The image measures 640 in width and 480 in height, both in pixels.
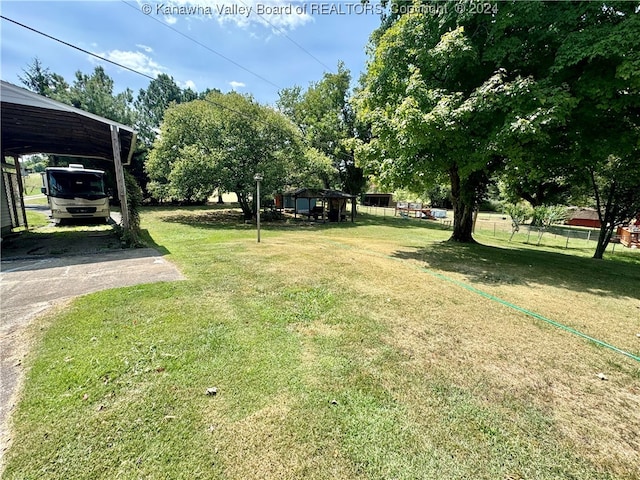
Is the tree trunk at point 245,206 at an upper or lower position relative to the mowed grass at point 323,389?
upper

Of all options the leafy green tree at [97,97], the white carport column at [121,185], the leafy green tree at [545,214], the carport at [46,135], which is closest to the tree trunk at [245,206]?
the carport at [46,135]

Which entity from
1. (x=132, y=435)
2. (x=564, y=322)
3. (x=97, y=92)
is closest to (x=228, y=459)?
(x=132, y=435)

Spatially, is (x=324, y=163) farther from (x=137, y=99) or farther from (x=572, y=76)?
(x=137, y=99)

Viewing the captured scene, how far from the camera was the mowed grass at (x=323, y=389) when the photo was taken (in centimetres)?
Answer: 188

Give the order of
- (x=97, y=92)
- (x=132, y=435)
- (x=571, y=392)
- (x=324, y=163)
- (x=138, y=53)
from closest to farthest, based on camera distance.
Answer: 1. (x=132, y=435)
2. (x=571, y=392)
3. (x=138, y=53)
4. (x=324, y=163)
5. (x=97, y=92)

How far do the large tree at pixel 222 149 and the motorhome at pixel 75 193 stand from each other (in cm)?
651

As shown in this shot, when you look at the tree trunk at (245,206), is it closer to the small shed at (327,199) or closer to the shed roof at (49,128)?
the small shed at (327,199)

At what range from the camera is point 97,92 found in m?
25.8

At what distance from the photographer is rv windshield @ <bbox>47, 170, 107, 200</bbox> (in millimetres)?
10445

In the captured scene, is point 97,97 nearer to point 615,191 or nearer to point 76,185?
point 76,185

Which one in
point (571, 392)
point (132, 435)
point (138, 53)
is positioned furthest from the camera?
point (138, 53)

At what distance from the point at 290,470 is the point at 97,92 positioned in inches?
Answer: 1397

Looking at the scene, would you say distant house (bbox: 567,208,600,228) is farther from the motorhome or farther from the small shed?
the motorhome

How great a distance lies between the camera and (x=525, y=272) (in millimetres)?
7141
